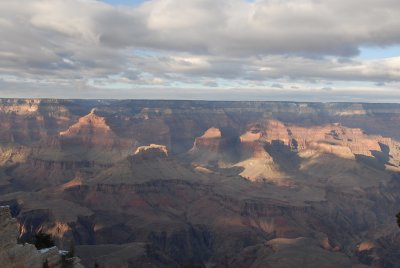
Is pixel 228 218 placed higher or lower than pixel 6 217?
lower

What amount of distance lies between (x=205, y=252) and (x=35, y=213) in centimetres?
5385

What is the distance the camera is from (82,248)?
124 metres

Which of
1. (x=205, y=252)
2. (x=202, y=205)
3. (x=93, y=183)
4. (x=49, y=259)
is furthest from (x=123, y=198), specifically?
(x=49, y=259)

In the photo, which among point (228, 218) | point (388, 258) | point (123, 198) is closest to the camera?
point (388, 258)

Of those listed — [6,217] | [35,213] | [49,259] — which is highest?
[6,217]

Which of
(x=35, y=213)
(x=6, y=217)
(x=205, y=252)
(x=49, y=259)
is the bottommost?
(x=205, y=252)

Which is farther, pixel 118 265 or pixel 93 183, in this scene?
pixel 93 183

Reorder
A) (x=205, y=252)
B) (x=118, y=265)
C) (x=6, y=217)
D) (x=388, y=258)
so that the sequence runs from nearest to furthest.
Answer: (x=6, y=217) < (x=118, y=265) < (x=388, y=258) < (x=205, y=252)

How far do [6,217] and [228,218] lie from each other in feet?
468

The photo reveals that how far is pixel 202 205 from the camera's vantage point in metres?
194

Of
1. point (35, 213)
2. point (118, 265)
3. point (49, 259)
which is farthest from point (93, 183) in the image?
point (49, 259)

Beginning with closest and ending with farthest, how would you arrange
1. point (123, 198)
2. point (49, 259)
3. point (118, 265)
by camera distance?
point (49, 259), point (118, 265), point (123, 198)

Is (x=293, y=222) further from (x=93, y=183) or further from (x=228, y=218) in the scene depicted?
(x=93, y=183)

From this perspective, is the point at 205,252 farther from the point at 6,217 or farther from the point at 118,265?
the point at 6,217
